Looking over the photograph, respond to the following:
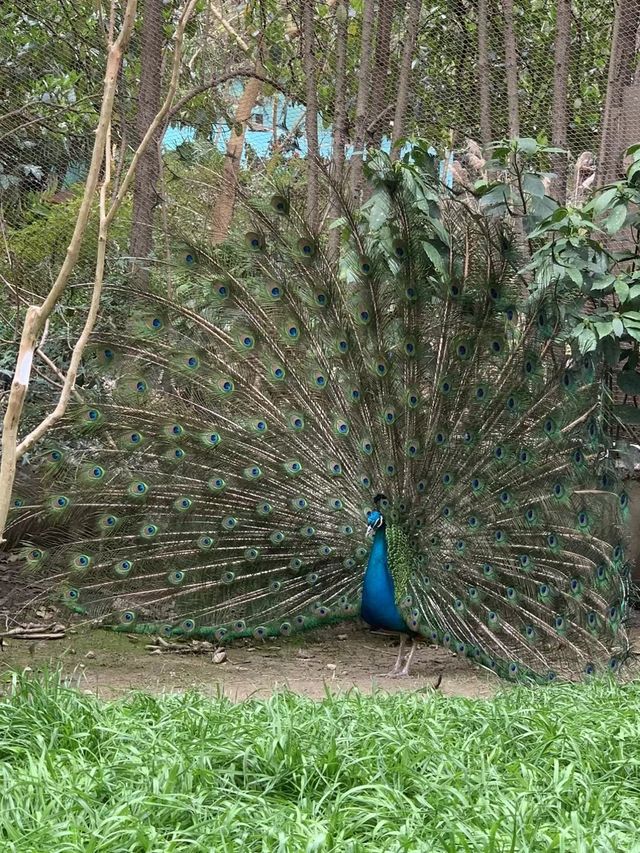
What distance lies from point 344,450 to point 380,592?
2.64ft

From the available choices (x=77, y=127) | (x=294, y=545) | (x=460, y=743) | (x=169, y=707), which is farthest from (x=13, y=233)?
(x=460, y=743)

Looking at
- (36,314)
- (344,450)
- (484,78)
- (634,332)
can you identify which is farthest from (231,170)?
(36,314)

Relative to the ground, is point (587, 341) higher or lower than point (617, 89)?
lower

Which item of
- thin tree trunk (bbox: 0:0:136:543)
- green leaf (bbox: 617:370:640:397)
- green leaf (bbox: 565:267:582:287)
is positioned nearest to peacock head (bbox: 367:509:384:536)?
green leaf (bbox: 565:267:582:287)

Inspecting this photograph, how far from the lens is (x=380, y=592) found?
5332 millimetres

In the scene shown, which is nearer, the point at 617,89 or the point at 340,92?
the point at 617,89

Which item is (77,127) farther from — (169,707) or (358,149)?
(169,707)

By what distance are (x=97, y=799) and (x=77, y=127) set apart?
5390mm

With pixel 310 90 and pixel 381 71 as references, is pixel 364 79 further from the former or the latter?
pixel 310 90

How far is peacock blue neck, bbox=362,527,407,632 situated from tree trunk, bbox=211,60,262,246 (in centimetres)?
187

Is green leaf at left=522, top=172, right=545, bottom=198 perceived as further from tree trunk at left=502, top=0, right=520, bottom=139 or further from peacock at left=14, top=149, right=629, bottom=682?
tree trunk at left=502, top=0, right=520, bottom=139

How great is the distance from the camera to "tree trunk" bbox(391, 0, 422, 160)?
667cm

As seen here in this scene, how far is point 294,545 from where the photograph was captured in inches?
221

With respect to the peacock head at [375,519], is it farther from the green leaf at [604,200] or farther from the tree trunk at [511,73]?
the tree trunk at [511,73]
